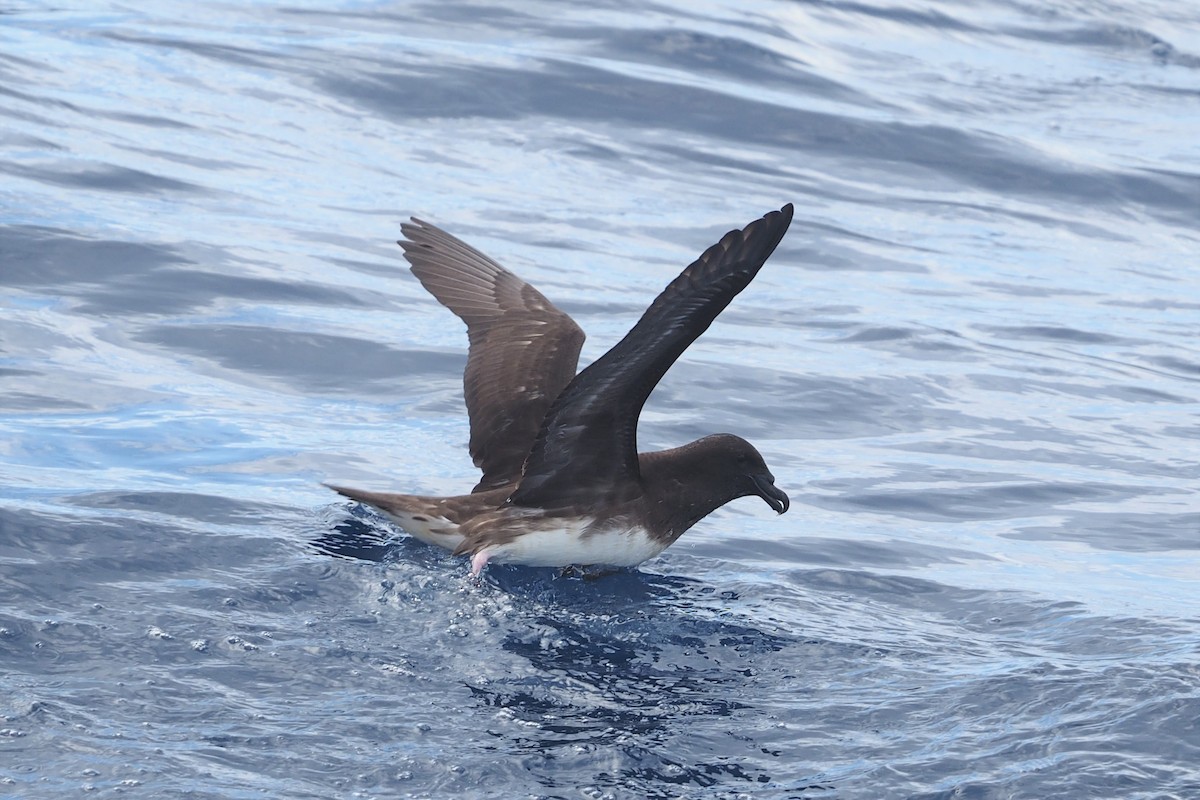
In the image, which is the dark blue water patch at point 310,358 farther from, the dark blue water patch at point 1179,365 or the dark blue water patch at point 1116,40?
the dark blue water patch at point 1116,40

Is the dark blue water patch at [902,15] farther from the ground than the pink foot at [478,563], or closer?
farther from the ground

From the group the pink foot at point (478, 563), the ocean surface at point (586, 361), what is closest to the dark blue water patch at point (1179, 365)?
the ocean surface at point (586, 361)

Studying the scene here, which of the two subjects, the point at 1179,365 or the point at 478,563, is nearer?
the point at 478,563

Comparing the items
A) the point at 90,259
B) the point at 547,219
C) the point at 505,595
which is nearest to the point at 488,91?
the point at 547,219

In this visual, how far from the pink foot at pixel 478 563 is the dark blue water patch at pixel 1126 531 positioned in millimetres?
3052

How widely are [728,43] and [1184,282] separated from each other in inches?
234

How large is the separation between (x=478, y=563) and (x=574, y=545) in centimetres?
50

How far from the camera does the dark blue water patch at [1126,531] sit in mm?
8586

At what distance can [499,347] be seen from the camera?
8.36 m

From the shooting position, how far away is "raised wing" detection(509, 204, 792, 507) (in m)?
5.85

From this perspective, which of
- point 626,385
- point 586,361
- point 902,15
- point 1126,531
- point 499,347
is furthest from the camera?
point 902,15

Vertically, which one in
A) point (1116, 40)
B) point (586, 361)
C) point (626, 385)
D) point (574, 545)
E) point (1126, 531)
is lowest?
point (1126, 531)

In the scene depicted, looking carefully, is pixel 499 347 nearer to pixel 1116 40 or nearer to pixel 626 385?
pixel 626 385

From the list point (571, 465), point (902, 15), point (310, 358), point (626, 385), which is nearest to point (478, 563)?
point (571, 465)
